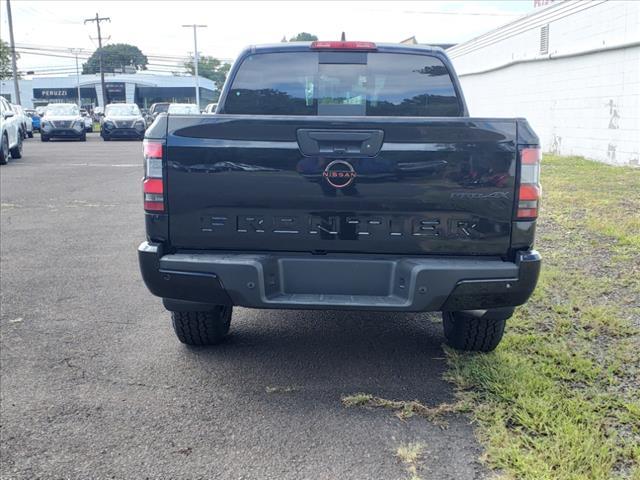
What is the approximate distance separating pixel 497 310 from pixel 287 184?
1347mm

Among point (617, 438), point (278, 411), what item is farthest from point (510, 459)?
point (278, 411)

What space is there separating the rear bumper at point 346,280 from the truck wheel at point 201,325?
2.03 ft

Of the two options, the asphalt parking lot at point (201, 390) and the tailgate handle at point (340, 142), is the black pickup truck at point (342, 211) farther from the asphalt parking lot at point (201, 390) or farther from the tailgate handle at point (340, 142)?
the asphalt parking lot at point (201, 390)

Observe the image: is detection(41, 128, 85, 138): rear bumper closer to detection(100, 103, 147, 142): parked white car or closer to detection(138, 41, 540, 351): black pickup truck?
detection(100, 103, 147, 142): parked white car

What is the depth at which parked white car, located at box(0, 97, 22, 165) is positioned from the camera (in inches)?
648

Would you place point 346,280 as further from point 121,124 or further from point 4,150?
point 121,124

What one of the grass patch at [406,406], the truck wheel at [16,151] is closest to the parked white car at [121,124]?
the truck wheel at [16,151]

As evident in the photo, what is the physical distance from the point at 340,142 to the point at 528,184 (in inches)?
37.9

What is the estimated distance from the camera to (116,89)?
81.8 meters

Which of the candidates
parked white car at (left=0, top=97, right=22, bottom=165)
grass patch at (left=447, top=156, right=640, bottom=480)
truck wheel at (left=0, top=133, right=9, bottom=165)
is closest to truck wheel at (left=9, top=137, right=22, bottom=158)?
parked white car at (left=0, top=97, right=22, bottom=165)

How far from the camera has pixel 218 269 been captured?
337 centimetres

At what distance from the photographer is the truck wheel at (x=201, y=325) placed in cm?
407

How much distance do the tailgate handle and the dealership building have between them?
83.6m

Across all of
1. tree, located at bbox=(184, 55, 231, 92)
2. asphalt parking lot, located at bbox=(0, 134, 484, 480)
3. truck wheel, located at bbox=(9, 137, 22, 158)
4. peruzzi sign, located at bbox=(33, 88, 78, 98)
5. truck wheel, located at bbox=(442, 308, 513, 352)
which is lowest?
asphalt parking lot, located at bbox=(0, 134, 484, 480)
